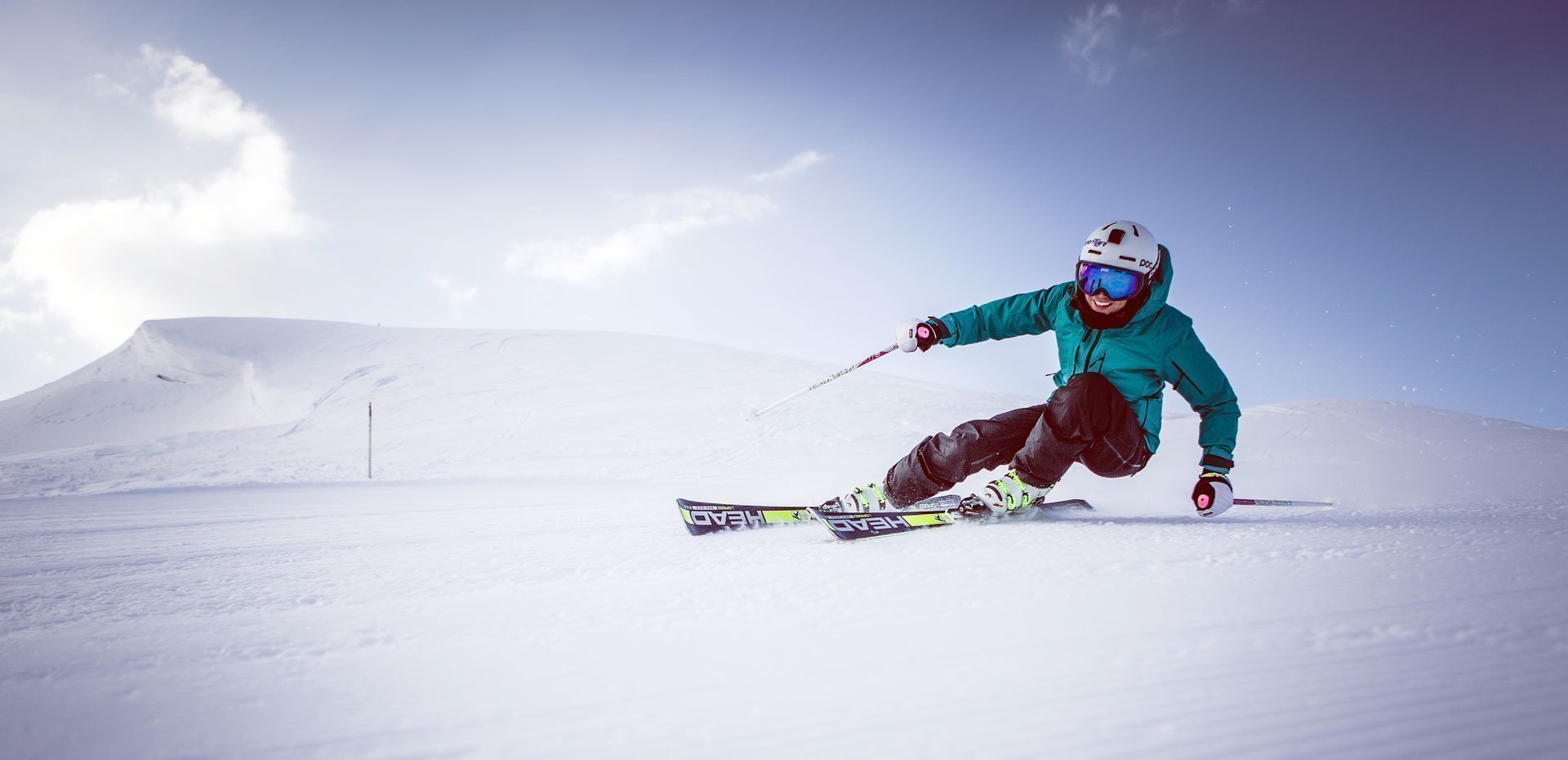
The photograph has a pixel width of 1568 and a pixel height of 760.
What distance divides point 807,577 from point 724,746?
0.83 m

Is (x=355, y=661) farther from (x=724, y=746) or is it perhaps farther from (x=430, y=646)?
(x=724, y=746)

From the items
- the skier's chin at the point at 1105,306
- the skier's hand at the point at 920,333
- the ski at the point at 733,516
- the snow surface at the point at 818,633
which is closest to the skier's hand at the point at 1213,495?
the snow surface at the point at 818,633

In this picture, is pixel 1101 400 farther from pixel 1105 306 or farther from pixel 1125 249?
pixel 1125 249

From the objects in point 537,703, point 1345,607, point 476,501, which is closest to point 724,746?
point 537,703

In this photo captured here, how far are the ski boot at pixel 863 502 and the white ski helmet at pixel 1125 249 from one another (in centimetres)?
131

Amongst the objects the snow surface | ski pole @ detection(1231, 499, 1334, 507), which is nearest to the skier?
the snow surface

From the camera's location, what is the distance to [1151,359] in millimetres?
2551

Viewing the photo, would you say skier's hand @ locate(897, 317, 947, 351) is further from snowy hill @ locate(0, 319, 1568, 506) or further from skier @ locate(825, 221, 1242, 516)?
snowy hill @ locate(0, 319, 1568, 506)

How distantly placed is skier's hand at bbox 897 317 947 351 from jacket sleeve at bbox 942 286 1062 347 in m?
0.04

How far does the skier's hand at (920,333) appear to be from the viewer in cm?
306

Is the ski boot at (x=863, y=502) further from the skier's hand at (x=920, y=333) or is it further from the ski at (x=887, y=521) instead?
the skier's hand at (x=920, y=333)

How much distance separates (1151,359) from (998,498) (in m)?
0.81

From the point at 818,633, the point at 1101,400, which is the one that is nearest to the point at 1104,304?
the point at 1101,400

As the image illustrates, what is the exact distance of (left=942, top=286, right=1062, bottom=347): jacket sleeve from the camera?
288cm
